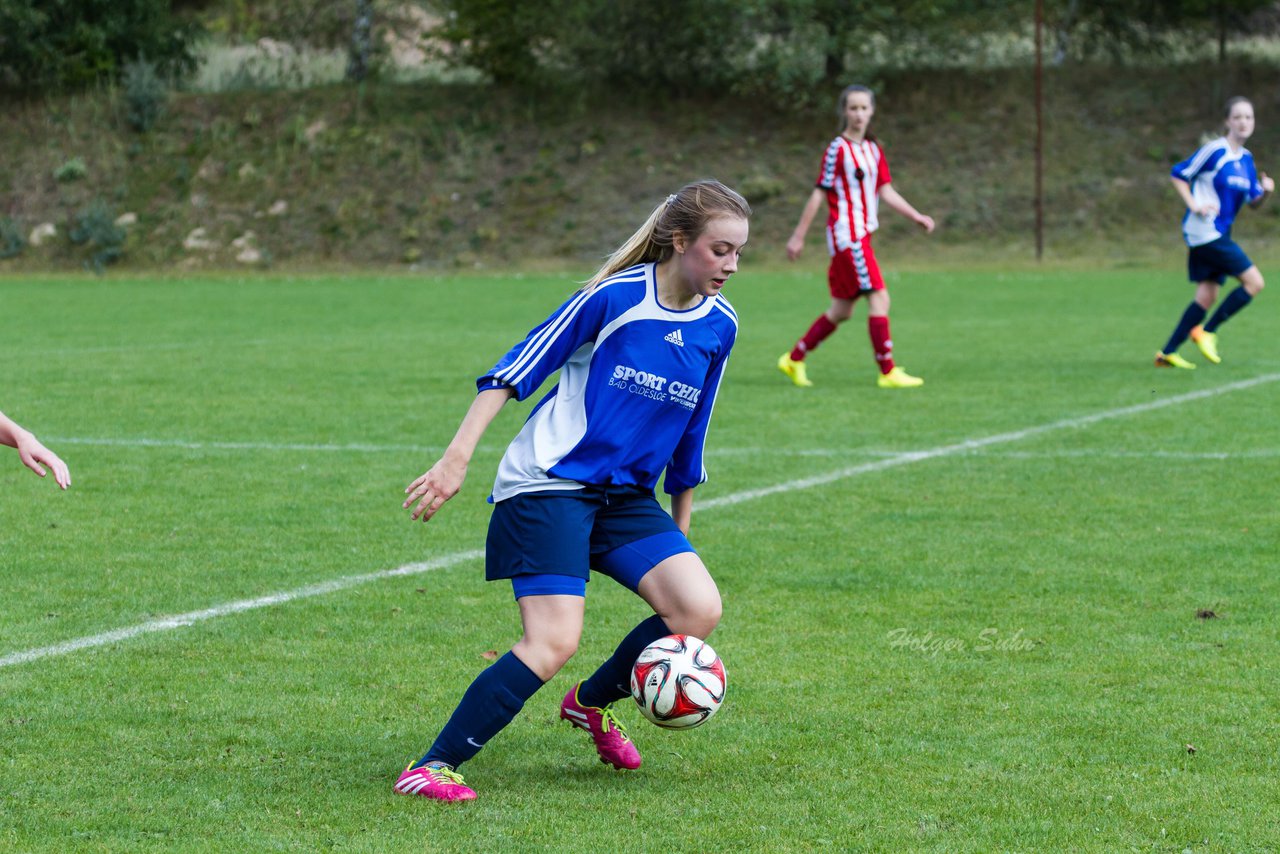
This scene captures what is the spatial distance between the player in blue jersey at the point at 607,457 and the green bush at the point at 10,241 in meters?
34.8

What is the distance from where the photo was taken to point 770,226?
35.9m

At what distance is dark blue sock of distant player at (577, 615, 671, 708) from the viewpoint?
13.4 feet

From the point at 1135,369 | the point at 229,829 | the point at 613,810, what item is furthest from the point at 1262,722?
the point at 1135,369

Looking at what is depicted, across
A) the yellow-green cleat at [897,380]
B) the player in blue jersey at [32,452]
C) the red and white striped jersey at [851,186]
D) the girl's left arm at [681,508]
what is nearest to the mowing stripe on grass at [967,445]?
the yellow-green cleat at [897,380]

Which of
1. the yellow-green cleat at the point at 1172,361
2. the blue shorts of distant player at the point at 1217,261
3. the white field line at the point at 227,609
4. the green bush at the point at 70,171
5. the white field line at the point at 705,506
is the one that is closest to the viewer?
the white field line at the point at 227,609

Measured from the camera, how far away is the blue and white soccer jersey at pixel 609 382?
3.91 metres

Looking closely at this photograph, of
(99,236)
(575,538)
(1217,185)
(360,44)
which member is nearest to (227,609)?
(575,538)

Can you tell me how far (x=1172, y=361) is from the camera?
13.6 metres

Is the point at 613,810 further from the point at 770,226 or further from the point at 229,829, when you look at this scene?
the point at 770,226

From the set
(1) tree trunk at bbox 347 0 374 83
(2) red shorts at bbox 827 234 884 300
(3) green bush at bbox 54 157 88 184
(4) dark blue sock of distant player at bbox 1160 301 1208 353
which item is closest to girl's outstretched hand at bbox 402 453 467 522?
(2) red shorts at bbox 827 234 884 300

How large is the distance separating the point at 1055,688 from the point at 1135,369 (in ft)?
30.9

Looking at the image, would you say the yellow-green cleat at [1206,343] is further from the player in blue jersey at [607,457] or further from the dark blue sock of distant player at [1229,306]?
the player in blue jersey at [607,457]

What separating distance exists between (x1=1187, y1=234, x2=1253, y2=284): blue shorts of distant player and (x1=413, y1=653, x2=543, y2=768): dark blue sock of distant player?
10.5 meters

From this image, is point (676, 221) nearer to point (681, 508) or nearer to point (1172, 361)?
point (681, 508)
